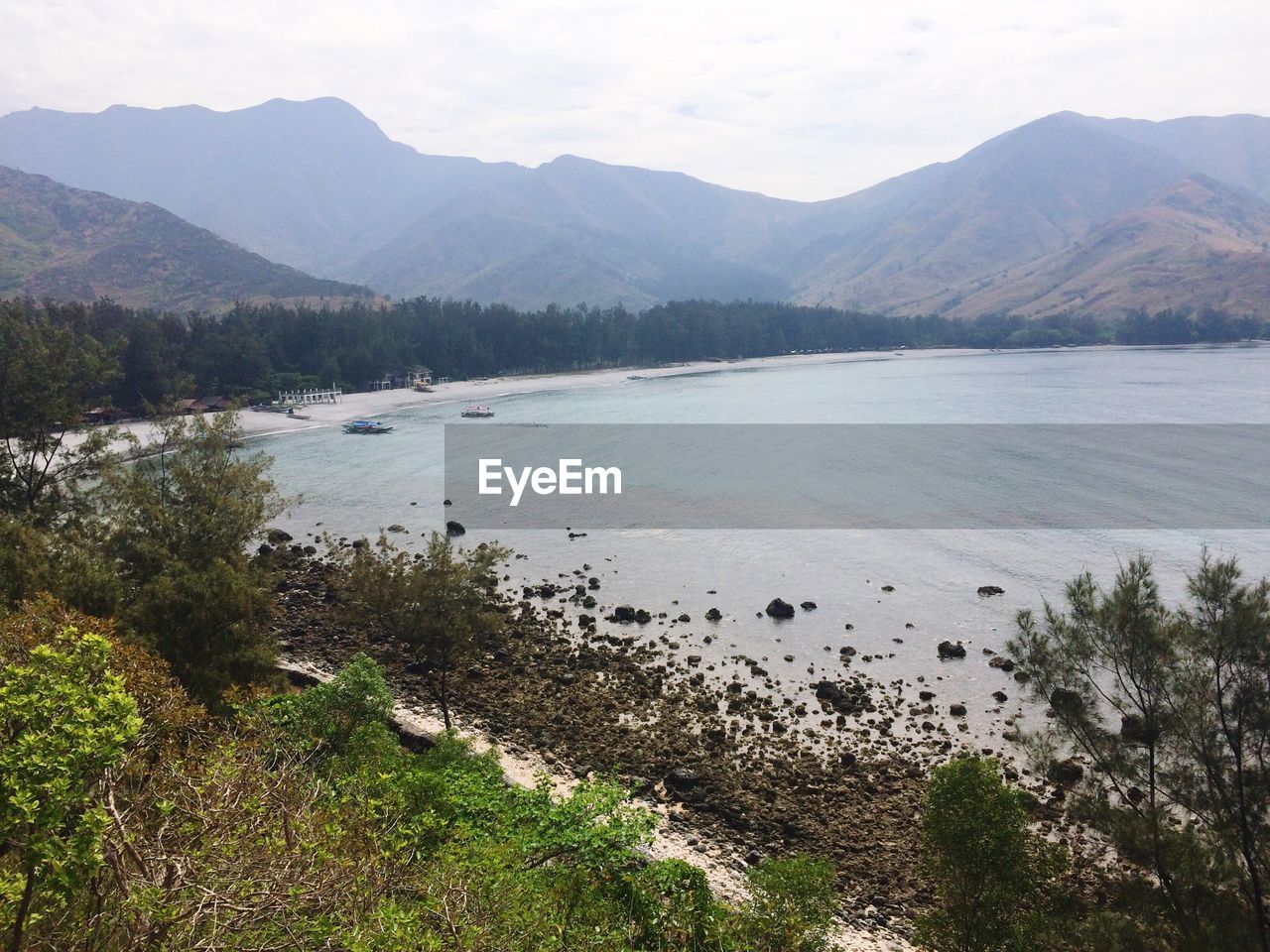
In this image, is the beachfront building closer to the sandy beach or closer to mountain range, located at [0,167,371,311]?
the sandy beach

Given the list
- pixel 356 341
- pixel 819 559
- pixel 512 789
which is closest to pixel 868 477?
pixel 819 559

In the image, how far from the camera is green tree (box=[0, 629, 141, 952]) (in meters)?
7.82

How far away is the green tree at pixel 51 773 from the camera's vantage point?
7820mm

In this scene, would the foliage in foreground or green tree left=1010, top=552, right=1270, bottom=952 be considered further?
green tree left=1010, top=552, right=1270, bottom=952

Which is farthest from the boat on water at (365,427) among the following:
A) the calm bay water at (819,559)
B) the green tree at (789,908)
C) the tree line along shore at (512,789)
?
the green tree at (789,908)

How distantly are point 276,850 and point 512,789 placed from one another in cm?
997

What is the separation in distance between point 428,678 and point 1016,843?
75.2ft

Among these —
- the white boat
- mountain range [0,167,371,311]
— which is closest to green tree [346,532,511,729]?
the white boat

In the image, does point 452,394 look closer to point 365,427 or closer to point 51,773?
point 365,427

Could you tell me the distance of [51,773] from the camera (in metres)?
7.95

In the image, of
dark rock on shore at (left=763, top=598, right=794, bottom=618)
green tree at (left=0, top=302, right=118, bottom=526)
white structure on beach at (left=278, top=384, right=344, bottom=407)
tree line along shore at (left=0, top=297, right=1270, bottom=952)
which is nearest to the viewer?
tree line along shore at (left=0, top=297, right=1270, bottom=952)

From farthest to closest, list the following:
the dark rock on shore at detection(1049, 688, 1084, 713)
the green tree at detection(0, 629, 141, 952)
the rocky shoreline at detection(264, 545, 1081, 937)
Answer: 1. the rocky shoreline at detection(264, 545, 1081, 937)
2. the dark rock on shore at detection(1049, 688, 1084, 713)
3. the green tree at detection(0, 629, 141, 952)

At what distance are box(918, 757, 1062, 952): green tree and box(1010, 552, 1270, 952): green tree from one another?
172 centimetres

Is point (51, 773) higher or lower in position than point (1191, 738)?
higher
